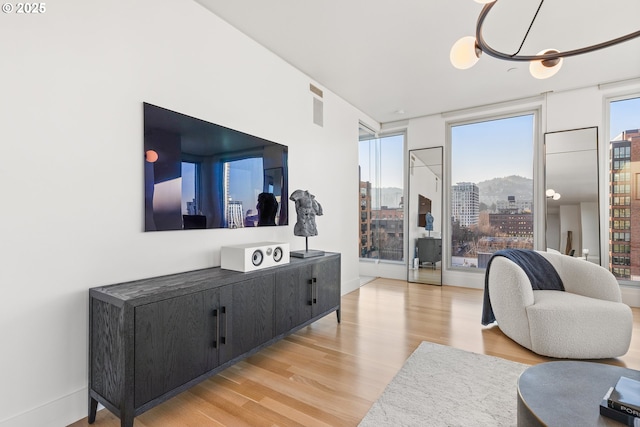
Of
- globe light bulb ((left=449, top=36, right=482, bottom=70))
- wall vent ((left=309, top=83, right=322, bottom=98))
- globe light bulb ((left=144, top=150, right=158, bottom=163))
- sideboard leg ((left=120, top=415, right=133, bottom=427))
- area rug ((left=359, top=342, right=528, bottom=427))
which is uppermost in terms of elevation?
wall vent ((left=309, top=83, right=322, bottom=98))

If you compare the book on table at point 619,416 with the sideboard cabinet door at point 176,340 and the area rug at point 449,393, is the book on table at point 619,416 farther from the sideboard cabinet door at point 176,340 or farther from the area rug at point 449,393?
the sideboard cabinet door at point 176,340

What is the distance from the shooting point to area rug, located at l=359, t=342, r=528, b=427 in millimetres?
1668

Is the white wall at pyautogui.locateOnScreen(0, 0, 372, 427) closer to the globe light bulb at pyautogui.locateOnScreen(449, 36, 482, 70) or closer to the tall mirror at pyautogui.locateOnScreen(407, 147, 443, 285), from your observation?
the globe light bulb at pyautogui.locateOnScreen(449, 36, 482, 70)

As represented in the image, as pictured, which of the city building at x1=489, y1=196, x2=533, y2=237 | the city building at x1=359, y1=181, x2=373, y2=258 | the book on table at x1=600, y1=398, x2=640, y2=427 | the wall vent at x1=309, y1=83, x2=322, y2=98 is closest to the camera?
the book on table at x1=600, y1=398, x2=640, y2=427

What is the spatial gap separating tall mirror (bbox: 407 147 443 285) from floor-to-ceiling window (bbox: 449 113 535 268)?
23 centimetres

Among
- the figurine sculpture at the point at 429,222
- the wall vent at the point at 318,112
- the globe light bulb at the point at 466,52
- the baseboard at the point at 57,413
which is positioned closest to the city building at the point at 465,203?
the figurine sculpture at the point at 429,222

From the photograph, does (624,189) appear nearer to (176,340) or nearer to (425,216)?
(425,216)

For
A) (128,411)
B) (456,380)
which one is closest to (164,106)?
(128,411)

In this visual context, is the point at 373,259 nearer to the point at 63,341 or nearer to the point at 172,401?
the point at 172,401

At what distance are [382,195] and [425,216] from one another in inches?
32.2

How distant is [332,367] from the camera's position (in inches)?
88.6

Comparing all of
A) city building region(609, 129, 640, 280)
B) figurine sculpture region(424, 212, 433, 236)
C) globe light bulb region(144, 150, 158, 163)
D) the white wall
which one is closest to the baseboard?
the white wall

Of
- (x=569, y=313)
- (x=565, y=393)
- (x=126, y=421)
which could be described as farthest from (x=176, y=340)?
(x=569, y=313)

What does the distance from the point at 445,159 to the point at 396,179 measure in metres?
0.85
